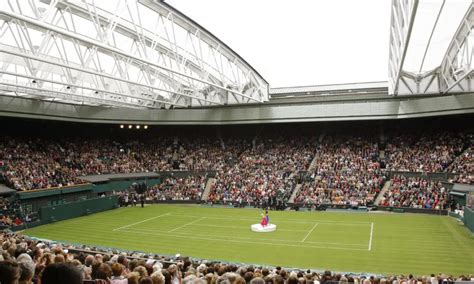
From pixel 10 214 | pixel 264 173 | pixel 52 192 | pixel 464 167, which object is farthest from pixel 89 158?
pixel 464 167

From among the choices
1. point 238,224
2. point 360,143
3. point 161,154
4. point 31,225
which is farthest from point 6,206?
point 360,143

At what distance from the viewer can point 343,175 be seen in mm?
41156

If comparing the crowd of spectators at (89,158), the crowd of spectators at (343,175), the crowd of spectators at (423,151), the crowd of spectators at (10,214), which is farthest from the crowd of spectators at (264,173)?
the crowd of spectators at (10,214)

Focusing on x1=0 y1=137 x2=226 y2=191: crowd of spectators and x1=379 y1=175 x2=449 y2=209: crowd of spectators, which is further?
x1=0 y1=137 x2=226 y2=191: crowd of spectators

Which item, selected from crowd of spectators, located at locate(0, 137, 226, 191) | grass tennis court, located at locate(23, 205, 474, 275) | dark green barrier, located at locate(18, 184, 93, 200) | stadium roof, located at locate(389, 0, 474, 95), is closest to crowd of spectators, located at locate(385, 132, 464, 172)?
stadium roof, located at locate(389, 0, 474, 95)

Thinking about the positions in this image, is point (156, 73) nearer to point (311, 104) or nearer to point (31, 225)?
point (31, 225)

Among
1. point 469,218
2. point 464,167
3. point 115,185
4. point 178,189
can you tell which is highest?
point 464,167

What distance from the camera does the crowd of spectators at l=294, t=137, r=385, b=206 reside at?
37.9m

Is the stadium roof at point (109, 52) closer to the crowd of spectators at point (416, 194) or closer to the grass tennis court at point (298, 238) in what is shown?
the grass tennis court at point (298, 238)

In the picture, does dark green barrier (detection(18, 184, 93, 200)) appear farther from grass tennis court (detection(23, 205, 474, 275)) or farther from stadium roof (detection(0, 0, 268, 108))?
stadium roof (detection(0, 0, 268, 108))

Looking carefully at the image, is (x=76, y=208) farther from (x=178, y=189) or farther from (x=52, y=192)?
(x=178, y=189)

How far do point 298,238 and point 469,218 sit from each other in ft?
36.1

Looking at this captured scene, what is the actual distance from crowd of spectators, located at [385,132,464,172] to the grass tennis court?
8.50 meters

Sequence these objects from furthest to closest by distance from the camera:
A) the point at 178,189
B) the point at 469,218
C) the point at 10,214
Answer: the point at 178,189
the point at 10,214
the point at 469,218
